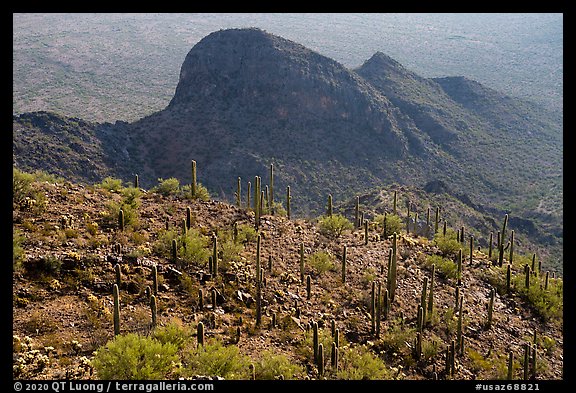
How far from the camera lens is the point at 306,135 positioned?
67.6 m

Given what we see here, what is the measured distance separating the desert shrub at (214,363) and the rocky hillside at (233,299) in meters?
0.03

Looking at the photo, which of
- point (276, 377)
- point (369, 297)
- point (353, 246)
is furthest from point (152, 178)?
point (276, 377)

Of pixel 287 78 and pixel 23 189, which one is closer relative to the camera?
pixel 23 189

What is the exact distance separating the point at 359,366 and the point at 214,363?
3.22 m

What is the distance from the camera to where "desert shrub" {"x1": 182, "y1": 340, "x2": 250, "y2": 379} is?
7605 millimetres

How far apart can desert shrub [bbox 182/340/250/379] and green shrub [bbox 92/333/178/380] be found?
1.08 ft

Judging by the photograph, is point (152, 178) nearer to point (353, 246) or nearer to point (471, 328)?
point (353, 246)

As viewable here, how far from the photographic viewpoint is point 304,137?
219 feet

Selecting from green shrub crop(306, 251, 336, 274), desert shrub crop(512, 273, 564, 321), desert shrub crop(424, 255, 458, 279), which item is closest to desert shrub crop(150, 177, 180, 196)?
green shrub crop(306, 251, 336, 274)

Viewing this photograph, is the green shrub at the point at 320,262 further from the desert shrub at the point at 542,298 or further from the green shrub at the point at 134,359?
the green shrub at the point at 134,359

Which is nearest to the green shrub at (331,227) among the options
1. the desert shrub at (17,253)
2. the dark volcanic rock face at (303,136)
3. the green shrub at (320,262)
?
the green shrub at (320,262)

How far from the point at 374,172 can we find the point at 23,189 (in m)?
55.0

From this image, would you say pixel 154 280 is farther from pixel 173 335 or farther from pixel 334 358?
pixel 334 358

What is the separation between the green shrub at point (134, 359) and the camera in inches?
269
